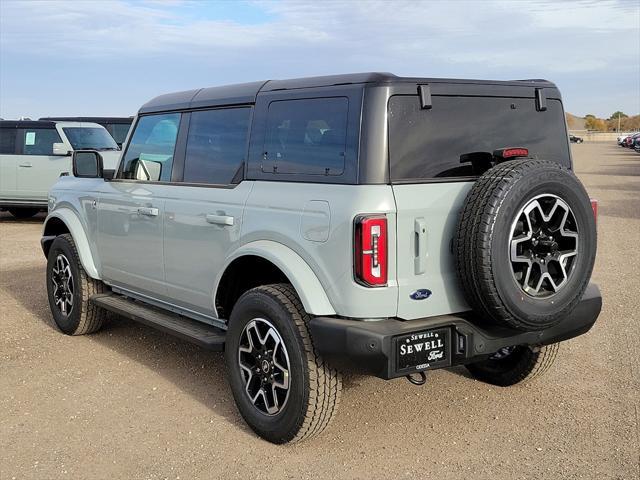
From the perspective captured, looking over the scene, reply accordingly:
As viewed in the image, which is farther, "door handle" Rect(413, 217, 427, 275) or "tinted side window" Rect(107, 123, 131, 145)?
"tinted side window" Rect(107, 123, 131, 145)

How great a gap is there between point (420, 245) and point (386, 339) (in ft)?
1.67

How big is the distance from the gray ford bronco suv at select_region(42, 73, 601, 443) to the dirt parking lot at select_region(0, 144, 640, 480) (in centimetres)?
27

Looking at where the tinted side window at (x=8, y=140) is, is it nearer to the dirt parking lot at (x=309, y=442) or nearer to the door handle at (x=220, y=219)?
the dirt parking lot at (x=309, y=442)

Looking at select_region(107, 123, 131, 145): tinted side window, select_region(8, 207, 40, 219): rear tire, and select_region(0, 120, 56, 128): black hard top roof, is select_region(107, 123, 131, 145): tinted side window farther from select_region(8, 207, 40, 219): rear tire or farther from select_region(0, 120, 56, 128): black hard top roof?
select_region(0, 120, 56, 128): black hard top roof

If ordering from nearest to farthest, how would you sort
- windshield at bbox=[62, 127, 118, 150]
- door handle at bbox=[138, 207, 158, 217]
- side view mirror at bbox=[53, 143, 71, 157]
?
door handle at bbox=[138, 207, 158, 217] → side view mirror at bbox=[53, 143, 71, 157] → windshield at bbox=[62, 127, 118, 150]

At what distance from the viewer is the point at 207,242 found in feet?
15.4

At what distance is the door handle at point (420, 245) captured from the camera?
3768 mm

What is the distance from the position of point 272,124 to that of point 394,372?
5.40ft

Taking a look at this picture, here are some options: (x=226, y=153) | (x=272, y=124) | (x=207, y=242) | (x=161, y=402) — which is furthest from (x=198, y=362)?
(x=272, y=124)

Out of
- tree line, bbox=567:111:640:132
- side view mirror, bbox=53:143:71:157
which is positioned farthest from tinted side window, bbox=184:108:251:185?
tree line, bbox=567:111:640:132

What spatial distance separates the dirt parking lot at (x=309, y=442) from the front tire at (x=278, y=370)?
177 millimetres

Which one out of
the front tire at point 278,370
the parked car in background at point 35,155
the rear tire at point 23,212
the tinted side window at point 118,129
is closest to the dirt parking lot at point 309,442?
the front tire at point 278,370

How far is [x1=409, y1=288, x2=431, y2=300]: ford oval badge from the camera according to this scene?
3824 mm

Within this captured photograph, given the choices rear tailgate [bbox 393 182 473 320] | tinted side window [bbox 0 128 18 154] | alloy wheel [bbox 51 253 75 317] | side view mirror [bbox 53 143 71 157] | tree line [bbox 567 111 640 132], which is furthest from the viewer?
tree line [bbox 567 111 640 132]
